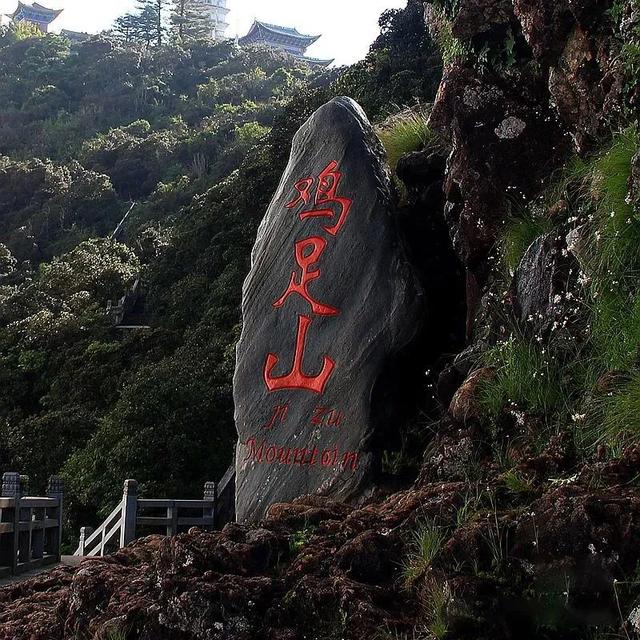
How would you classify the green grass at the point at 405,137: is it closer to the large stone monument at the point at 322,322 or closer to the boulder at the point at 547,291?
the large stone monument at the point at 322,322

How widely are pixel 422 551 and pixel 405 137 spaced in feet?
16.3

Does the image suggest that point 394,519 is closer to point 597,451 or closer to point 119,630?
point 597,451

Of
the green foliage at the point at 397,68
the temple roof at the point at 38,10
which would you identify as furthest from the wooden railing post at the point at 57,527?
the temple roof at the point at 38,10

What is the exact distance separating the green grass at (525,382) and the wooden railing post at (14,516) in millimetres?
4326

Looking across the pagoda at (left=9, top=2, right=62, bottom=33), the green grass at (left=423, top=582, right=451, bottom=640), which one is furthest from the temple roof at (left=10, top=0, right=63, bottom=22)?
the green grass at (left=423, top=582, right=451, bottom=640)

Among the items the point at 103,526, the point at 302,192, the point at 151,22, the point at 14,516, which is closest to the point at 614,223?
the point at 302,192

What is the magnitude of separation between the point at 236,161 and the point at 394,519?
2580cm

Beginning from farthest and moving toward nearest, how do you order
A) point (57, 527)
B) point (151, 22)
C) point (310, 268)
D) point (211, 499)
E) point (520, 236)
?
point (151, 22)
point (211, 499)
point (57, 527)
point (310, 268)
point (520, 236)

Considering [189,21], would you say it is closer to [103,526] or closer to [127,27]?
[127,27]

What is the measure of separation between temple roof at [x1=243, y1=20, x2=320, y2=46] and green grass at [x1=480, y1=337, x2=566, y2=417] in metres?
56.0

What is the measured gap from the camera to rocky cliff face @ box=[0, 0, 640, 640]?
9.07 feet

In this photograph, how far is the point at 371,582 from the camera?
3.19 meters

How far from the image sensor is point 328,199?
21.1 ft

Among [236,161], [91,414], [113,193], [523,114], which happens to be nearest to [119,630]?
[523,114]
